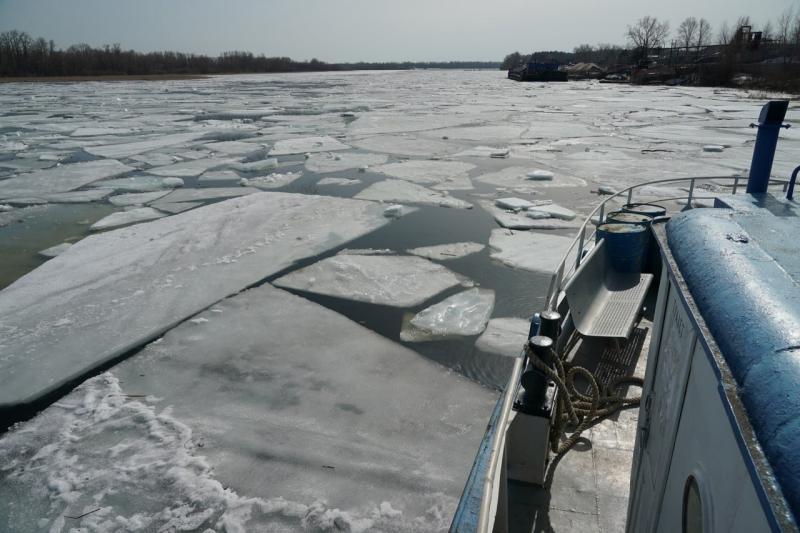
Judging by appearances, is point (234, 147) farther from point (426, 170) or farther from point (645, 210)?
point (645, 210)

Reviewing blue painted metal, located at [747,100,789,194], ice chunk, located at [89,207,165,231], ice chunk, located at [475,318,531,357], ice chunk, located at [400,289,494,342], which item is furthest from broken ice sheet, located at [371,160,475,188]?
blue painted metal, located at [747,100,789,194]

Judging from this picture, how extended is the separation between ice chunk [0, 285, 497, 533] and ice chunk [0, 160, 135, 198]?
19.2 ft

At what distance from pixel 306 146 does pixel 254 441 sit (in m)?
9.25

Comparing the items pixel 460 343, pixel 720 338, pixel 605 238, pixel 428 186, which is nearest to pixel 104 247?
Answer: pixel 460 343

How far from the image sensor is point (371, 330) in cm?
355

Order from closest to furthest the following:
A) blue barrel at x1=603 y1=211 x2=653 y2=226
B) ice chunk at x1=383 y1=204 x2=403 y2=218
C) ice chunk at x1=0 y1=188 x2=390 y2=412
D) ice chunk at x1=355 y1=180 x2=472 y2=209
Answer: ice chunk at x1=0 y1=188 x2=390 y2=412 < blue barrel at x1=603 y1=211 x2=653 y2=226 < ice chunk at x1=383 y1=204 x2=403 y2=218 < ice chunk at x1=355 y1=180 x2=472 y2=209

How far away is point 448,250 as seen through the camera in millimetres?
5023

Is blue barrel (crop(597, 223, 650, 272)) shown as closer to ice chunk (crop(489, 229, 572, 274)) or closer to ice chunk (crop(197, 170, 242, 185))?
ice chunk (crop(489, 229, 572, 274))

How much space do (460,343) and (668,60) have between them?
6714 cm

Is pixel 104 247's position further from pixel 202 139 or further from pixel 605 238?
pixel 202 139

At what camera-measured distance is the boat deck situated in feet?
6.88

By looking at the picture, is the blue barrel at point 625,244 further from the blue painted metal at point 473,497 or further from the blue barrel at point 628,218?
the blue painted metal at point 473,497

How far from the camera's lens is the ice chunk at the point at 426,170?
26.4 feet

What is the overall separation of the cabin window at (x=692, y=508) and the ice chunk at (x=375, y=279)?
9.38 feet
